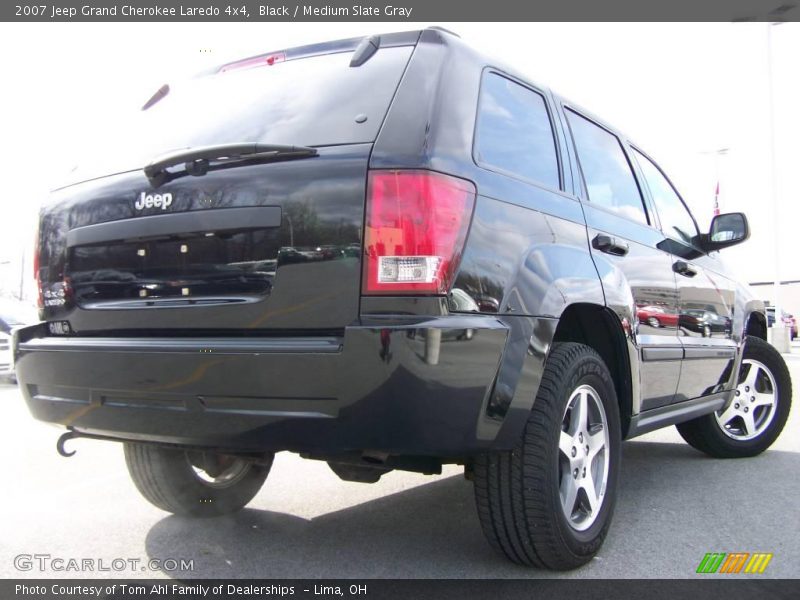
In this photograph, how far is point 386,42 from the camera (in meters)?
2.56

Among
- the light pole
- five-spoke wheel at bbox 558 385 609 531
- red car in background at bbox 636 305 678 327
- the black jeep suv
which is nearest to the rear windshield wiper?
the black jeep suv

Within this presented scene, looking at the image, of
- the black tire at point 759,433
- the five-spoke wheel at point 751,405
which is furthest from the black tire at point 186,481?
the five-spoke wheel at point 751,405

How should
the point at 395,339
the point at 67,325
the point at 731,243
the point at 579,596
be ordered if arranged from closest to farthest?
the point at 395,339
the point at 579,596
the point at 67,325
the point at 731,243

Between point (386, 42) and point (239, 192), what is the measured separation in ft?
2.52

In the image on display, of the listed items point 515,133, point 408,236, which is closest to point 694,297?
point 515,133

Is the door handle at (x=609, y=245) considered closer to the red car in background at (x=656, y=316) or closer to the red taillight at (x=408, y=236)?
the red car in background at (x=656, y=316)

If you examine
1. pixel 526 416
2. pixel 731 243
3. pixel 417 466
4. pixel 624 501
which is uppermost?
pixel 731 243

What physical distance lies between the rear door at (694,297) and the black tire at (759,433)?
0.48 meters

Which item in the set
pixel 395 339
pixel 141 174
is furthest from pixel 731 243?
pixel 141 174

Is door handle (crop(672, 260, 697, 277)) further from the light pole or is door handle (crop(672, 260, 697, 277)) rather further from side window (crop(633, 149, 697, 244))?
the light pole

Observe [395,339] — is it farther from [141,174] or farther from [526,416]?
[141,174]

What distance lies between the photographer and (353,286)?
84.9 inches

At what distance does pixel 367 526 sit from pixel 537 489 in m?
1.22

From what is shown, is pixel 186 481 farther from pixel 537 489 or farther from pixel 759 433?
pixel 759 433
